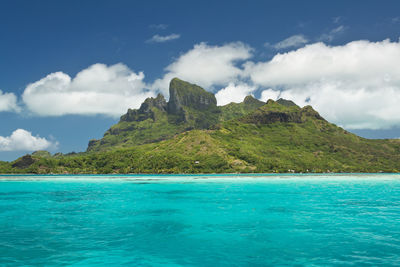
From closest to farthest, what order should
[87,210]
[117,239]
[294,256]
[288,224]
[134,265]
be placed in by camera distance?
1. [134,265]
2. [294,256]
3. [117,239]
4. [288,224]
5. [87,210]

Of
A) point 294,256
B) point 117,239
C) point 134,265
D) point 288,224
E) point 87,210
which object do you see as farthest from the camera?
point 87,210

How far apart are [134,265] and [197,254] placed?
4.98 meters

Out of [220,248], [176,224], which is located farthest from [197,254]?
[176,224]

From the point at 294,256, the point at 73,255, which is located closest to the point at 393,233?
the point at 294,256

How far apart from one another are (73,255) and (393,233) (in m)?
28.6

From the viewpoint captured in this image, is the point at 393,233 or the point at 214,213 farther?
Answer: the point at 214,213

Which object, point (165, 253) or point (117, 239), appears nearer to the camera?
point (165, 253)

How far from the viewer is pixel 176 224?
34.6 meters

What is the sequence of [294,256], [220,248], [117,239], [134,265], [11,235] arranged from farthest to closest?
1. [11,235]
2. [117,239]
3. [220,248]
4. [294,256]
5. [134,265]

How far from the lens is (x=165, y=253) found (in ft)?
75.0

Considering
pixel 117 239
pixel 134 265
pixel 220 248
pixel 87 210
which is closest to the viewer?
pixel 134 265

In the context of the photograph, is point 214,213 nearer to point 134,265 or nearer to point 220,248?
point 220,248

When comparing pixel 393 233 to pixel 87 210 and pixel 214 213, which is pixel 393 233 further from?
pixel 87 210

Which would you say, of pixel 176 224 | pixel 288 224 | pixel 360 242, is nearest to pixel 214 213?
pixel 176 224
